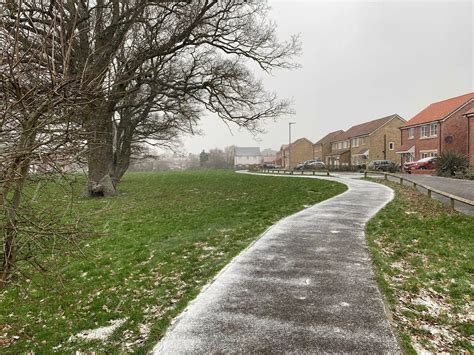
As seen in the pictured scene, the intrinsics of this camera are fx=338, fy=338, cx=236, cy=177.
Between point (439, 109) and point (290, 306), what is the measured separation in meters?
42.5

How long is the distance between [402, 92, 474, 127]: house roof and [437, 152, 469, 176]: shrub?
10.7m

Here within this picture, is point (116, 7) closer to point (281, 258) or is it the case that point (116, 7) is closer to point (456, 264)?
point (281, 258)

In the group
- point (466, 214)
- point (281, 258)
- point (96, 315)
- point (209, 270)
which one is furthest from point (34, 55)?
point (466, 214)

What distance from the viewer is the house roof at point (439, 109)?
120 ft

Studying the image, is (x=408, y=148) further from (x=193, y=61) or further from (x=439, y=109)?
(x=193, y=61)

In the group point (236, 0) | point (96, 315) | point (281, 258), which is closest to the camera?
point (96, 315)

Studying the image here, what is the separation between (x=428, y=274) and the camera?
6629mm

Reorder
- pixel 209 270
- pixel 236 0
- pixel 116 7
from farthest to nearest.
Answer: pixel 236 0 → pixel 116 7 → pixel 209 270

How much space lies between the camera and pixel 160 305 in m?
5.52

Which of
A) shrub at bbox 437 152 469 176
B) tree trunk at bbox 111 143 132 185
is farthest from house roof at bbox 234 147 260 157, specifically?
tree trunk at bbox 111 143 132 185

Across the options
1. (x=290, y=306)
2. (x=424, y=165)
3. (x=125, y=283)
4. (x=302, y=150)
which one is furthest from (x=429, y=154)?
→ (x=302, y=150)

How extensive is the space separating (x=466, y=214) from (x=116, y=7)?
55.6ft

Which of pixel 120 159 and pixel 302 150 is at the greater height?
pixel 302 150

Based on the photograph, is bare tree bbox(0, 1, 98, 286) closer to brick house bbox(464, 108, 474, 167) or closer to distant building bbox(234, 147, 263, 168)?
brick house bbox(464, 108, 474, 167)
